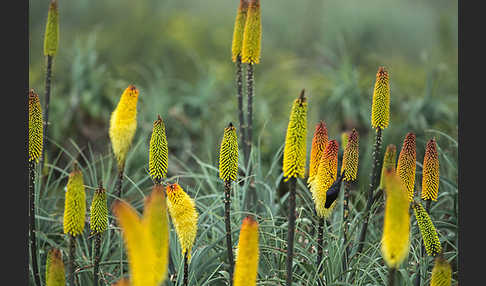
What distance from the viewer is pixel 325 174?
2.39m

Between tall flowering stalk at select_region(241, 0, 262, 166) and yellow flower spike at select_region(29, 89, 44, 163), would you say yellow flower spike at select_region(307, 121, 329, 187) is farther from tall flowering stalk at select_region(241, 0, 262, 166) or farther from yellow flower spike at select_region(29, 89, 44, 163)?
yellow flower spike at select_region(29, 89, 44, 163)

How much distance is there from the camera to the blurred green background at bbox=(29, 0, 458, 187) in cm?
555

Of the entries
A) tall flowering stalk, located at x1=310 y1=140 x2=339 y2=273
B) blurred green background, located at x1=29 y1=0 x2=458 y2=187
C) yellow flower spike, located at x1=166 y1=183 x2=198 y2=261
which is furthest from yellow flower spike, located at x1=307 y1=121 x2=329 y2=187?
blurred green background, located at x1=29 y1=0 x2=458 y2=187

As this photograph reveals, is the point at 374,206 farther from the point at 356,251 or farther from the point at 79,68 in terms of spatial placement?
the point at 79,68

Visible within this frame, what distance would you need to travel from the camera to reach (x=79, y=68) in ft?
18.9

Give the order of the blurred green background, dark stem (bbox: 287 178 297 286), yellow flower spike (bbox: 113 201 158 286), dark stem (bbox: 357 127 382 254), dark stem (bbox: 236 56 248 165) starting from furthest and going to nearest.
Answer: the blurred green background
dark stem (bbox: 236 56 248 165)
dark stem (bbox: 357 127 382 254)
dark stem (bbox: 287 178 297 286)
yellow flower spike (bbox: 113 201 158 286)

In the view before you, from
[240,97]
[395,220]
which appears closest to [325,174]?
[395,220]

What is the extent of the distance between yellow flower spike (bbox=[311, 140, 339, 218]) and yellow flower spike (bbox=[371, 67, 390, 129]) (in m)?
0.24

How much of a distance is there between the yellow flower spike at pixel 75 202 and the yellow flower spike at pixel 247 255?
1.91ft

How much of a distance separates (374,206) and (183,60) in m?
4.70

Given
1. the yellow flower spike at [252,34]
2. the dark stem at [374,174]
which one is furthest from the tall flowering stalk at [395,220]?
the yellow flower spike at [252,34]

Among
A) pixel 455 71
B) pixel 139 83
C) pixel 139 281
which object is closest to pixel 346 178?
pixel 139 281

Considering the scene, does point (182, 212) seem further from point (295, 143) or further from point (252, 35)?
point (252, 35)

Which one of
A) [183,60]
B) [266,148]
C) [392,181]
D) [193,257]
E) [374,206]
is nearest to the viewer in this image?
[392,181]
